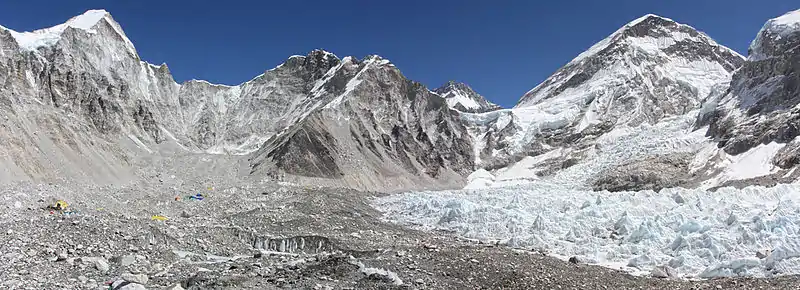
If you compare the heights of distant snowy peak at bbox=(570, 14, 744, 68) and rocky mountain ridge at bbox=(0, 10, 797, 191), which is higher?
distant snowy peak at bbox=(570, 14, 744, 68)

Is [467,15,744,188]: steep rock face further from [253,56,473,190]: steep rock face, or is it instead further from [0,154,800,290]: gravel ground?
[0,154,800,290]: gravel ground

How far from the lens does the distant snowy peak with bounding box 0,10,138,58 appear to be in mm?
74812

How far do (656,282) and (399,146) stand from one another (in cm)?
8053

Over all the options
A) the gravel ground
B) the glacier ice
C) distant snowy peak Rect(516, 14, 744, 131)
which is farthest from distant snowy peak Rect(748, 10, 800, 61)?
the gravel ground

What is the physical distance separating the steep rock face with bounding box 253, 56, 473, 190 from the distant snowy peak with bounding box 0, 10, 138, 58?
1290 inches

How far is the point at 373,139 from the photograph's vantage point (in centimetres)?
9569

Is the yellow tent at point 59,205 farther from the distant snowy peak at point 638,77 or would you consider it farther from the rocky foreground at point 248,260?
the distant snowy peak at point 638,77

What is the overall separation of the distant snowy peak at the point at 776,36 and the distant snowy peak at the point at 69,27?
10698cm

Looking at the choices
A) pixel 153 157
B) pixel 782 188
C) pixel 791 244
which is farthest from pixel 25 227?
pixel 153 157

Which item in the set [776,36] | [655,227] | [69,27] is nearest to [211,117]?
[69,27]

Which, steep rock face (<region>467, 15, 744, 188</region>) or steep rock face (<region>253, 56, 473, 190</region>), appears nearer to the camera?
steep rock face (<region>253, 56, 473, 190</region>)

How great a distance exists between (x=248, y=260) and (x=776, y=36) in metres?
95.6

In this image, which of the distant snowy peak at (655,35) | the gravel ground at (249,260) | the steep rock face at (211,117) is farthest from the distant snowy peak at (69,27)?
the distant snowy peak at (655,35)

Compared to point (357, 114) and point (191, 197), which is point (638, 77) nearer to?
point (357, 114)
